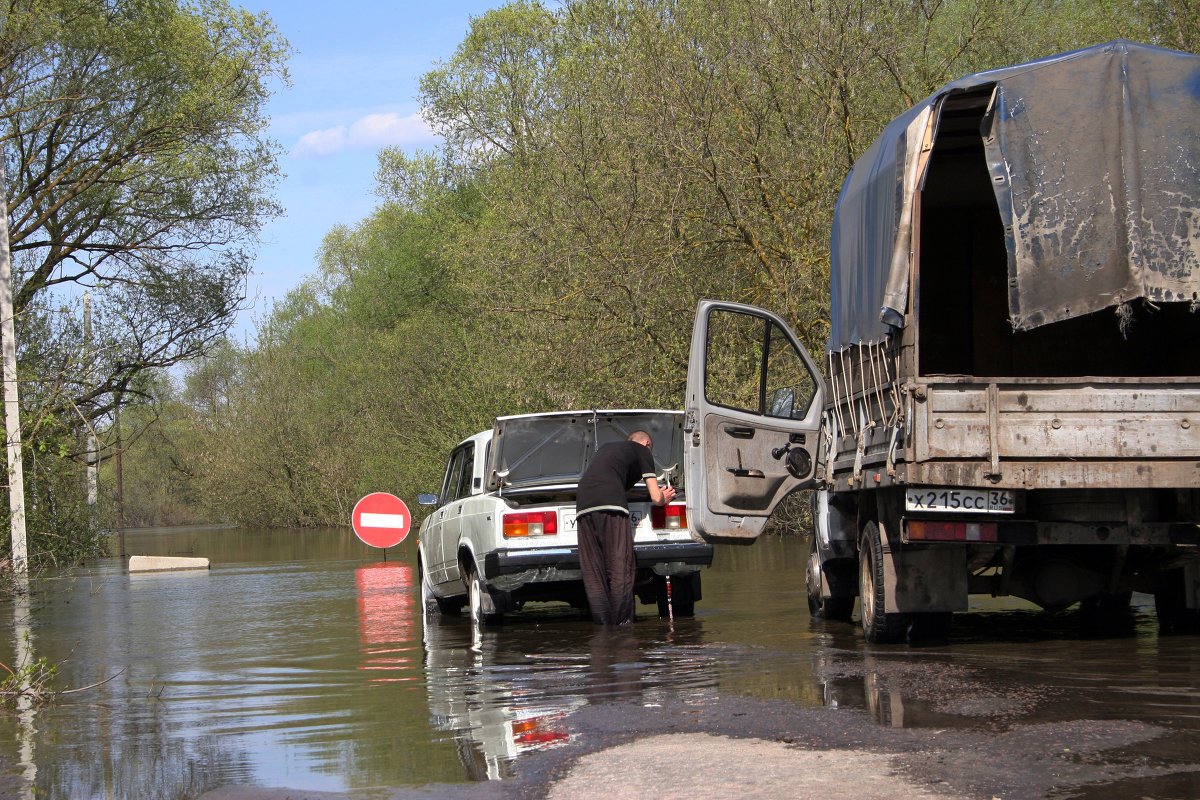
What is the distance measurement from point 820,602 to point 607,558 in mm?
1890

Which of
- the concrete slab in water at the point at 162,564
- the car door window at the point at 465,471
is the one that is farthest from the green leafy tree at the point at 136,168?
the car door window at the point at 465,471

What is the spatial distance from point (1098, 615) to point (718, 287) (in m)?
11.7

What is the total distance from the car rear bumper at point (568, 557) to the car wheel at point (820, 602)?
3.00 ft

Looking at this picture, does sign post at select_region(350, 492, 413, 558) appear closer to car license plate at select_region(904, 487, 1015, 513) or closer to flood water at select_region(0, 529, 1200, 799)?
flood water at select_region(0, 529, 1200, 799)

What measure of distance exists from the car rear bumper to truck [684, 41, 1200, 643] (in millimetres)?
1316

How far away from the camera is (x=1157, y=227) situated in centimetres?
877

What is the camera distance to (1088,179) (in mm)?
8922

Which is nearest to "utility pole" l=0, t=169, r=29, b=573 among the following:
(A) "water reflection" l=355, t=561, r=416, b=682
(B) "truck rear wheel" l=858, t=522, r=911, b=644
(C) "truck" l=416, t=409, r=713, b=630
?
(A) "water reflection" l=355, t=561, r=416, b=682

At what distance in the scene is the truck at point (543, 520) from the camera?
11781 mm

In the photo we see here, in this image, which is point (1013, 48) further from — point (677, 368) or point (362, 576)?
point (362, 576)

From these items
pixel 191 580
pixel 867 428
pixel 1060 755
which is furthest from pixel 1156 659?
pixel 191 580

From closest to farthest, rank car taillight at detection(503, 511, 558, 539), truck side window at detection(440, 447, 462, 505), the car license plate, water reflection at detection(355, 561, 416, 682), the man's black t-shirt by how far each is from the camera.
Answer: the car license plate < water reflection at detection(355, 561, 416, 682) < the man's black t-shirt < car taillight at detection(503, 511, 558, 539) < truck side window at detection(440, 447, 462, 505)

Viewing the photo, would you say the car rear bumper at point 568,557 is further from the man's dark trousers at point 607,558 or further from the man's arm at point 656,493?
the man's arm at point 656,493

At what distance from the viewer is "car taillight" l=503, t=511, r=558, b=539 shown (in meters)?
11.8
